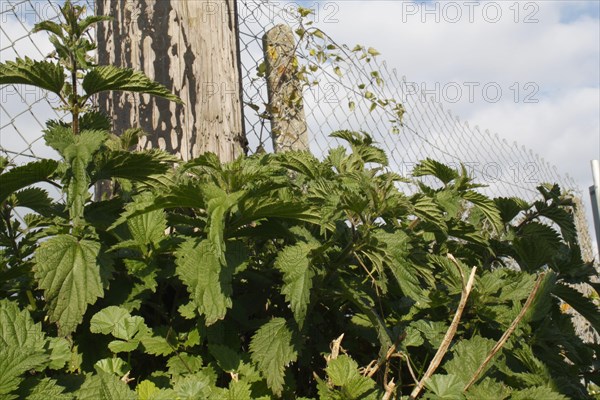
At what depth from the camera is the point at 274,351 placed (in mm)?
1535

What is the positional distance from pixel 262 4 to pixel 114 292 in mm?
2562

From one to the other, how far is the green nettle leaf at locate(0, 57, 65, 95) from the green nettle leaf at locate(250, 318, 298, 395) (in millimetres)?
738

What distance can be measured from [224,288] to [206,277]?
0.05m

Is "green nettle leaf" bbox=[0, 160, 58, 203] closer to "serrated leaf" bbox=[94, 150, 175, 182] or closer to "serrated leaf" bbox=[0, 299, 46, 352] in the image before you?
"serrated leaf" bbox=[94, 150, 175, 182]

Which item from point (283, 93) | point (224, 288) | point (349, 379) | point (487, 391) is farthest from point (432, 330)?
point (283, 93)

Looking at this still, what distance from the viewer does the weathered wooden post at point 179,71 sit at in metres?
2.50

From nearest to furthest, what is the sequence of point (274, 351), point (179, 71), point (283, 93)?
point (274, 351) < point (179, 71) < point (283, 93)

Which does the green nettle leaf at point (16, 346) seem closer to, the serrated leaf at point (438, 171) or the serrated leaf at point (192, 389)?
the serrated leaf at point (192, 389)

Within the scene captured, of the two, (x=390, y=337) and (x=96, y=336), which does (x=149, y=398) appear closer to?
(x=96, y=336)

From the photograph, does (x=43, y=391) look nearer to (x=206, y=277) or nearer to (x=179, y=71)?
(x=206, y=277)

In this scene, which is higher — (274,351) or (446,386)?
(274,351)

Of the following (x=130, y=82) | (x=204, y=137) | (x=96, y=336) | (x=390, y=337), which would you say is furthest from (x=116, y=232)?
(x=204, y=137)

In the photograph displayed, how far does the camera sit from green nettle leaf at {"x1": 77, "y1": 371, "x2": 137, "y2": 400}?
1355 mm

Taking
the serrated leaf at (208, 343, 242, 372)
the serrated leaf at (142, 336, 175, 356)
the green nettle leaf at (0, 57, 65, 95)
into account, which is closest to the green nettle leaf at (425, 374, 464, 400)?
the serrated leaf at (208, 343, 242, 372)
